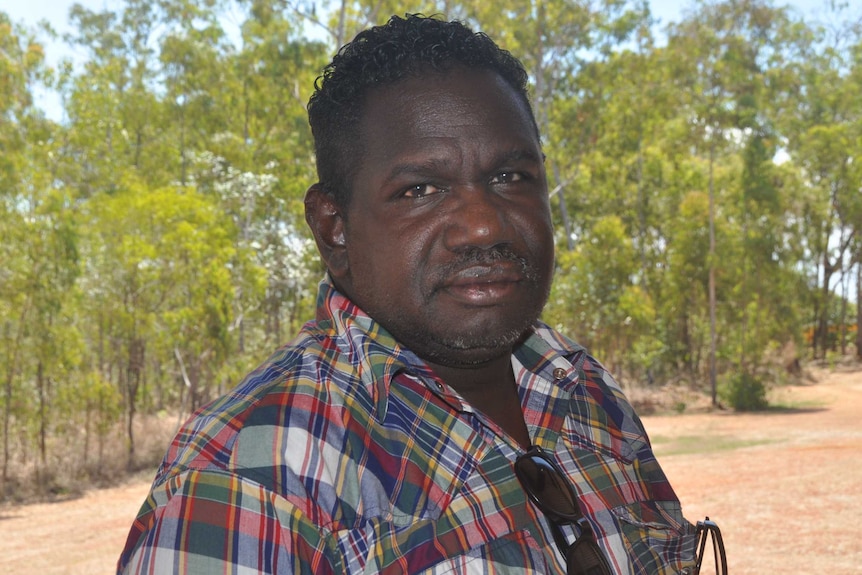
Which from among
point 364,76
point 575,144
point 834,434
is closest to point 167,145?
point 575,144

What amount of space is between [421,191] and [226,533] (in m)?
0.45

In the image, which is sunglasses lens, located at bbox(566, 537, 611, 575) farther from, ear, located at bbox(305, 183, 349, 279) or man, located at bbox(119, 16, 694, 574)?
ear, located at bbox(305, 183, 349, 279)

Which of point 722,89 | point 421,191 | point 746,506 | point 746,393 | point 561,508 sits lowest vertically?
point 746,506

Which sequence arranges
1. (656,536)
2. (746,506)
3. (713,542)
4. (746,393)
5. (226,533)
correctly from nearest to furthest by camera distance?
(226,533) < (656,536) < (713,542) < (746,506) < (746,393)

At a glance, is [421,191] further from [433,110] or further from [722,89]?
[722,89]

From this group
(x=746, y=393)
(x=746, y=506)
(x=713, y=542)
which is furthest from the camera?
(x=746, y=393)

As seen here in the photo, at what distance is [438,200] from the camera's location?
100 cm

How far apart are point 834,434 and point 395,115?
10002 millimetres

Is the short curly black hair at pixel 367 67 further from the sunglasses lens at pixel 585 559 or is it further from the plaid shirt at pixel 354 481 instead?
the sunglasses lens at pixel 585 559

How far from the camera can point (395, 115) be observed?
1.01 m

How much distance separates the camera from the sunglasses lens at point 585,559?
902 mm

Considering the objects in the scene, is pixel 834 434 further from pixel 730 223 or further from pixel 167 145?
pixel 167 145

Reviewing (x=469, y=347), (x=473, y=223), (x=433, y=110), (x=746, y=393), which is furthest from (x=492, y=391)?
(x=746, y=393)

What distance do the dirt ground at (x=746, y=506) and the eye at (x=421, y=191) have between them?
5.00 metres
